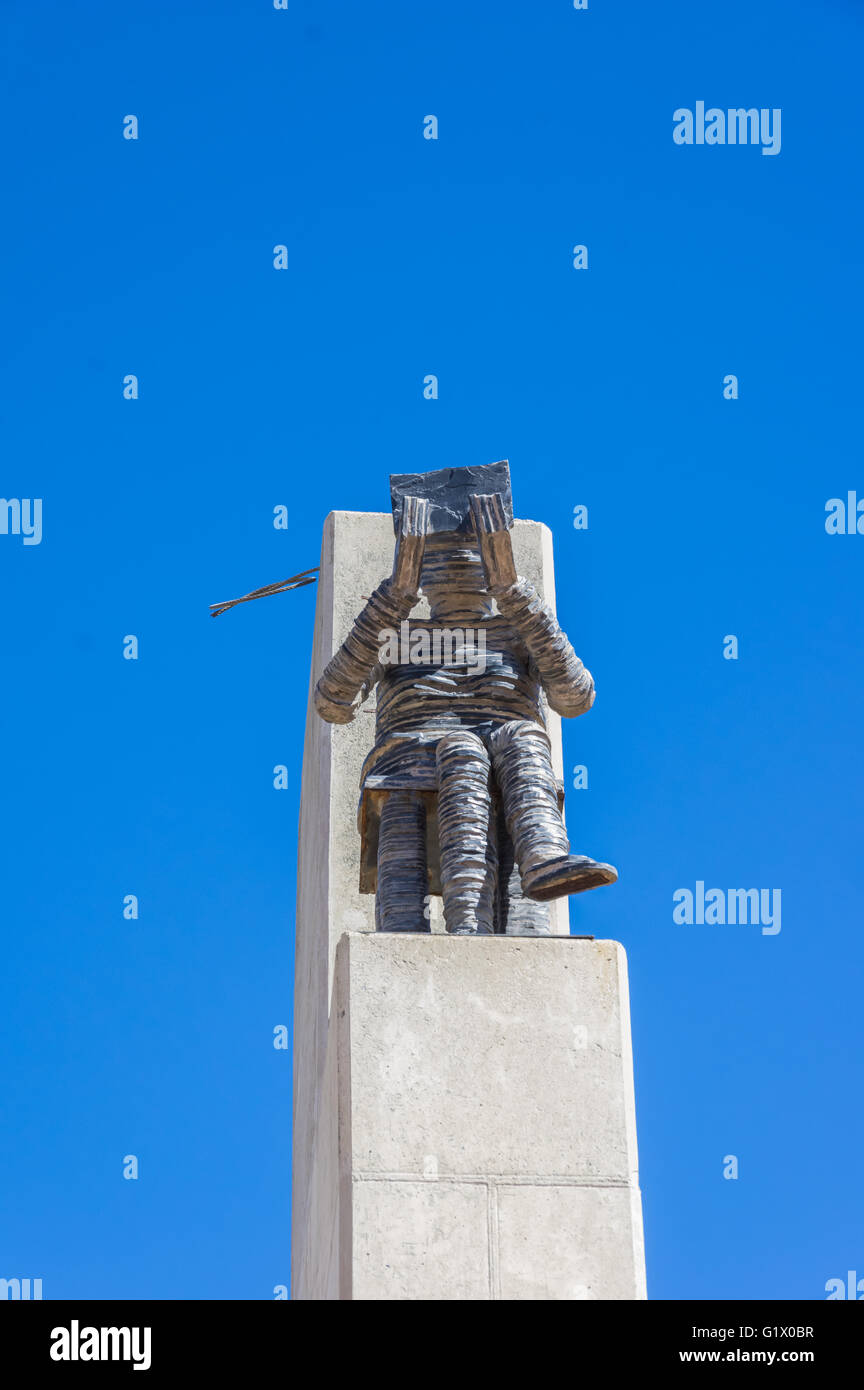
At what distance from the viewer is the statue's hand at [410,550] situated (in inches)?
374

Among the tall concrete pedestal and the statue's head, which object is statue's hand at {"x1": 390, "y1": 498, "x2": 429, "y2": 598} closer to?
the statue's head

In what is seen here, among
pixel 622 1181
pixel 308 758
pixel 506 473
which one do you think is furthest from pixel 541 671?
pixel 308 758

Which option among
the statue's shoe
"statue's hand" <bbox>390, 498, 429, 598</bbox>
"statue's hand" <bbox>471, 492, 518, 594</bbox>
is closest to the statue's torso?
"statue's hand" <bbox>390, 498, 429, 598</bbox>

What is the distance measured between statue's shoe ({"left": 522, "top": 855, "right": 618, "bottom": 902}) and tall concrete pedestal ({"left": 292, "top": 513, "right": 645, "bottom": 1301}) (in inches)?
8.3

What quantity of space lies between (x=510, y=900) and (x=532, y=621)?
127 cm

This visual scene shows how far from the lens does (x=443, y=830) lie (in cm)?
928

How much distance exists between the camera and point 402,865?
945 centimetres

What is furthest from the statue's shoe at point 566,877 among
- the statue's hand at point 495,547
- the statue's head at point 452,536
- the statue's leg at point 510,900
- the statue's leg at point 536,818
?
the statue's head at point 452,536

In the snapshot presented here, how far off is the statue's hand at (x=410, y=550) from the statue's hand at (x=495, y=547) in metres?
0.26

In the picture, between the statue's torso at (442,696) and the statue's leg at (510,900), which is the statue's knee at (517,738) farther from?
the statue's leg at (510,900)

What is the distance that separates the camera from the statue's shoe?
863cm
